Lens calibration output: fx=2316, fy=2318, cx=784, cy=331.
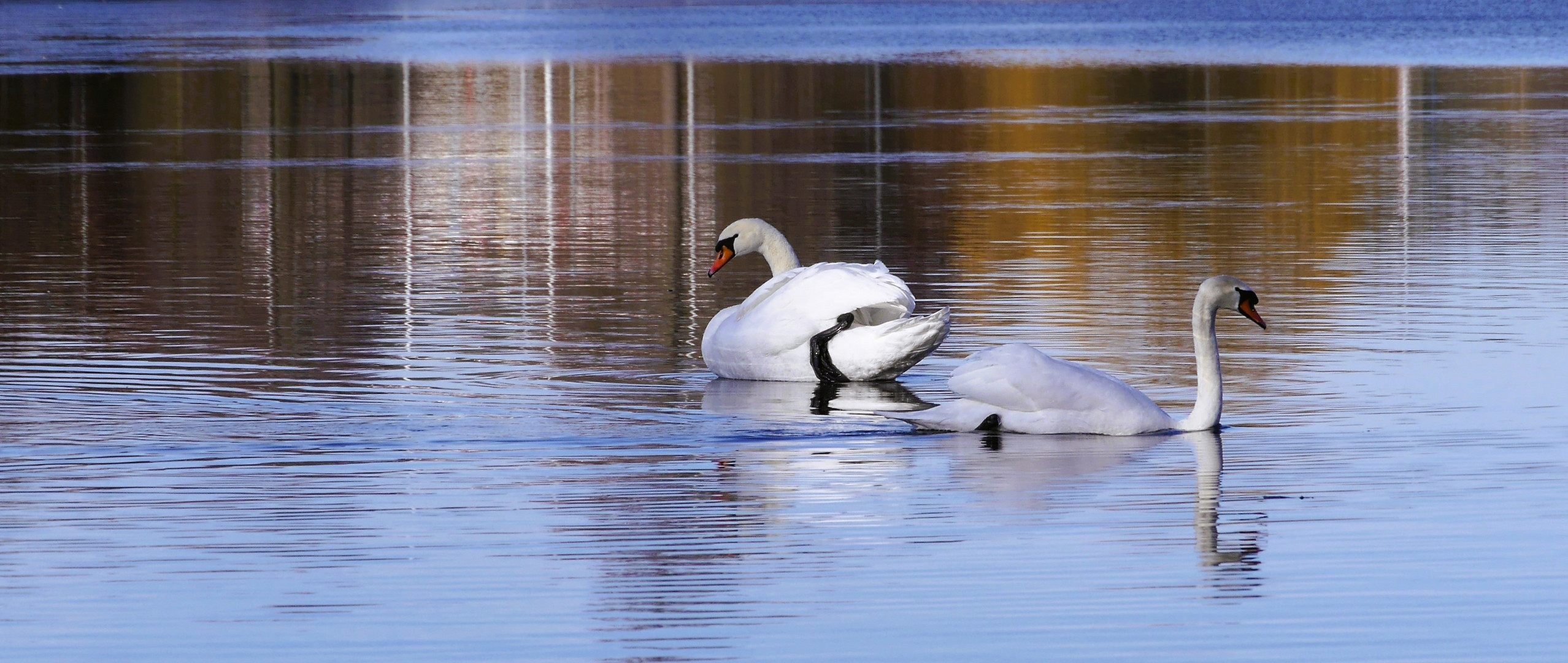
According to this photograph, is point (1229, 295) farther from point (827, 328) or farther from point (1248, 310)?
point (827, 328)

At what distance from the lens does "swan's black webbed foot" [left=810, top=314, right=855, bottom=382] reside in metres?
11.7

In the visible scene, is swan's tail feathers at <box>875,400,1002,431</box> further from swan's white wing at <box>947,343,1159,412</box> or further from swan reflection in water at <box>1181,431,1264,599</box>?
swan reflection in water at <box>1181,431,1264,599</box>

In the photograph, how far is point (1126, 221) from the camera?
20.1 m

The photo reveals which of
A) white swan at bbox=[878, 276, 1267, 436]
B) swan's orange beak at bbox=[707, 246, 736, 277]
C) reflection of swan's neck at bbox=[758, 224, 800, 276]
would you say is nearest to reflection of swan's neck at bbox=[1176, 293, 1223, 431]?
white swan at bbox=[878, 276, 1267, 436]

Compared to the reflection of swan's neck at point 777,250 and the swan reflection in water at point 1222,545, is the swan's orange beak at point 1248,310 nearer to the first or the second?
the swan reflection in water at point 1222,545

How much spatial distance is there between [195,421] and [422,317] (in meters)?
3.96

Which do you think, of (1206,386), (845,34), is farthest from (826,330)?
(845,34)

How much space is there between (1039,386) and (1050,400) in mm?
102

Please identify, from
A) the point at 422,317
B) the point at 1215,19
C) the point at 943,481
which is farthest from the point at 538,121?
the point at 1215,19

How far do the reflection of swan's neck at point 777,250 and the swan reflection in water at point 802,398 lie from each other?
Result: 1570 millimetres

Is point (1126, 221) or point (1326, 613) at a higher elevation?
point (1126, 221)

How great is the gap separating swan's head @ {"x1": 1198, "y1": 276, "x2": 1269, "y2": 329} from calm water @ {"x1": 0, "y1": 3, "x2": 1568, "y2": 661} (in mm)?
505

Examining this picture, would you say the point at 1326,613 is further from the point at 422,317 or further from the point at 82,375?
the point at 422,317

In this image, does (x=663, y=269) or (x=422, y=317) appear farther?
(x=663, y=269)
